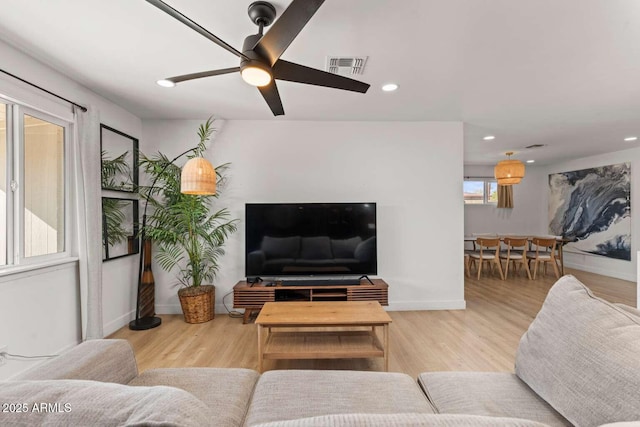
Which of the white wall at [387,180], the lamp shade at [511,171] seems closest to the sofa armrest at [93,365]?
the white wall at [387,180]

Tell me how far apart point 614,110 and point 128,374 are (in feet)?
16.5

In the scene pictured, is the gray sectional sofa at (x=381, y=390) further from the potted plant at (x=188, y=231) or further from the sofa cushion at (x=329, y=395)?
the potted plant at (x=188, y=231)

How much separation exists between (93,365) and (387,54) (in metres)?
2.47

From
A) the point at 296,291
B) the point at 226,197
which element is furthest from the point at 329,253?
the point at 226,197

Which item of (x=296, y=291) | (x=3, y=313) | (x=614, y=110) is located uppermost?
(x=614, y=110)

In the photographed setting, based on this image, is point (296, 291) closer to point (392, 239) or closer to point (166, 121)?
point (392, 239)

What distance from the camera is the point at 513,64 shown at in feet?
7.54

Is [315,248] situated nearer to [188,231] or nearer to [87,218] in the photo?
[188,231]

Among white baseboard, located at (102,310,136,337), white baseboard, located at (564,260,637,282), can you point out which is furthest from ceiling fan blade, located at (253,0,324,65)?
white baseboard, located at (564,260,637,282)

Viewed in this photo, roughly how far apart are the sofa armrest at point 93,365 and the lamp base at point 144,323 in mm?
2091

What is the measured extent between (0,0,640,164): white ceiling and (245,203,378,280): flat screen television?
1.14 meters

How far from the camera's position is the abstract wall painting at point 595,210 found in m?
5.38

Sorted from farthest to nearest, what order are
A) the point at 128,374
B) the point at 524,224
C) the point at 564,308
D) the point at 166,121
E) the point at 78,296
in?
the point at 524,224
the point at 166,121
the point at 78,296
the point at 128,374
the point at 564,308

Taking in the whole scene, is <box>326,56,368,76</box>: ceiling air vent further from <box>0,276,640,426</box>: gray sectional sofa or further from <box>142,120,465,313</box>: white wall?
<box>0,276,640,426</box>: gray sectional sofa
